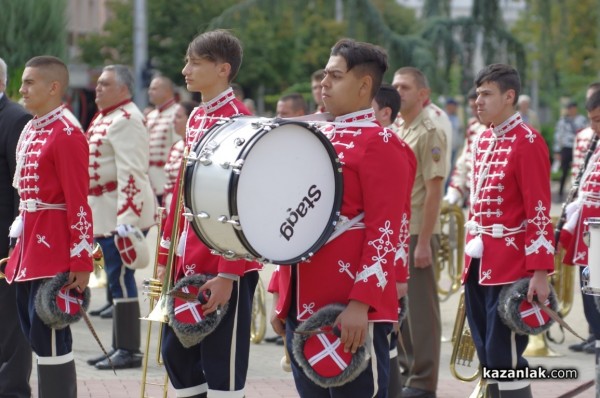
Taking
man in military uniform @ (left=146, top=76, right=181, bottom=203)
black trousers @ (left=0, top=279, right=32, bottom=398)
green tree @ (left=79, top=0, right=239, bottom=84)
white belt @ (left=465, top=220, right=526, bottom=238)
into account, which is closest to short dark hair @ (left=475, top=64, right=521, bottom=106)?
white belt @ (left=465, top=220, right=526, bottom=238)

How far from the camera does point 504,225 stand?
6531 mm

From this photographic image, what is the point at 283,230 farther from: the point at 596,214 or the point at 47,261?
the point at 596,214

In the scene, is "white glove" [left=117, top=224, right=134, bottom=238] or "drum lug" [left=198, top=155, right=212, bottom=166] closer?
"drum lug" [left=198, top=155, right=212, bottom=166]

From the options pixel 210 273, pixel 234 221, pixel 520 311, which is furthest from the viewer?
pixel 520 311

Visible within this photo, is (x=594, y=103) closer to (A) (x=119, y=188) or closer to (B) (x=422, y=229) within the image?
(B) (x=422, y=229)

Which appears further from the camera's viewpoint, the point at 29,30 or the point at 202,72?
the point at 29,30

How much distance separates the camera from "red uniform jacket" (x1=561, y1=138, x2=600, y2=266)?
27.5 ft

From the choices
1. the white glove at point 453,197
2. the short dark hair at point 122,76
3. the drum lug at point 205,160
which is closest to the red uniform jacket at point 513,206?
the drum lug at point 205,160

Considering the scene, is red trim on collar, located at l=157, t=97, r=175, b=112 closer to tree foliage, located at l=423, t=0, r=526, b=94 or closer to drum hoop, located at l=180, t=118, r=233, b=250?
drum hoop, located at l=180, t=118, r=233, b=250

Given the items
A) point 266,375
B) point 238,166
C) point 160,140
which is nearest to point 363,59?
point 238,166

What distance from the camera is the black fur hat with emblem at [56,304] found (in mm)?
6555

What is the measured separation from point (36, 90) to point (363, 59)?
97.4 inches

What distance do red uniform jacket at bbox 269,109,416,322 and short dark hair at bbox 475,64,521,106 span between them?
1.76 meters

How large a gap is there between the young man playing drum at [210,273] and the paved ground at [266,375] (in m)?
2.07
